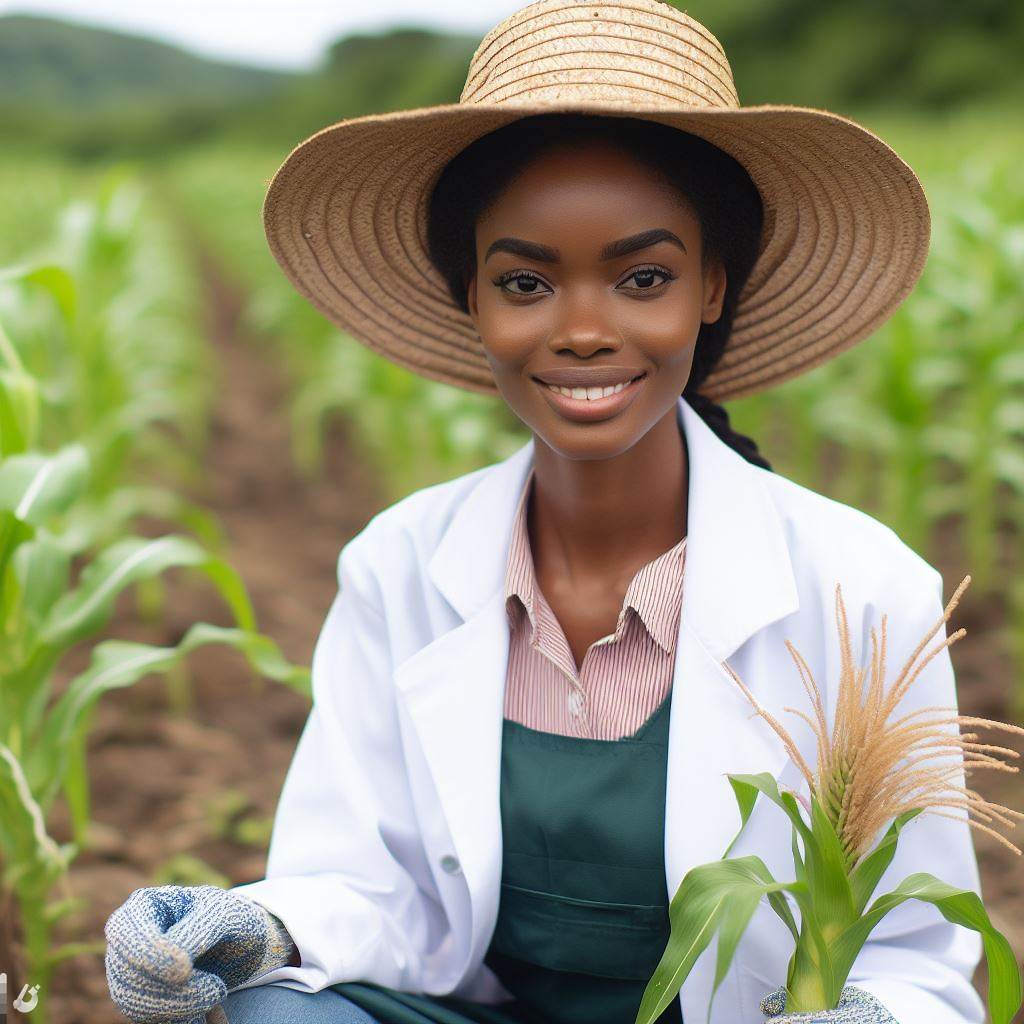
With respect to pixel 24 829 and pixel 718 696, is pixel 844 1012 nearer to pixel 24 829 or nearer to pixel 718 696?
pixel 718 696

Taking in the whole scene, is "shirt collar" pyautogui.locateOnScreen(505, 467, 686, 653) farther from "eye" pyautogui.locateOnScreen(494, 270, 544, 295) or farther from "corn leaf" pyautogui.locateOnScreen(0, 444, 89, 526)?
"corn leaf" pyautogui.locateOnScreen(0, 444, 89, 526)

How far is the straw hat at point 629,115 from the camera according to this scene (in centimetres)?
129

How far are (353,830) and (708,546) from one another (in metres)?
0.55

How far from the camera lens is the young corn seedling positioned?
1089mm

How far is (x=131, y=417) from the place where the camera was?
341 cm

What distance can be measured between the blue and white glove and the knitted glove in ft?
1.77

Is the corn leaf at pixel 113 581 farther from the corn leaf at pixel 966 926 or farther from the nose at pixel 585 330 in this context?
the corn leaf at pixel 966 926

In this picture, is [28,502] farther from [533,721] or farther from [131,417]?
[131,417]

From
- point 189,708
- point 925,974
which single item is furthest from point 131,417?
point 925,974

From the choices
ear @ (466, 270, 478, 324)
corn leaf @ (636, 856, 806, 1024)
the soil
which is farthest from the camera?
the soil

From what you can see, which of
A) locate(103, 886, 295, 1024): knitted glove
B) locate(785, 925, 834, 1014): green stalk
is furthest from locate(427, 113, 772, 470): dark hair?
locate(103, 886, 295, 1024): knitted glove

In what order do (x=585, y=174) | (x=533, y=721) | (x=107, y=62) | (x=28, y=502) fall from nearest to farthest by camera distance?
(x=585, y=174) < (x=533, y=721) < (x=28, y=502) < (x=107, y=62)

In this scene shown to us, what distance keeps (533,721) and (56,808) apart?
166cm

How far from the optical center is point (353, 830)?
4.91ft
